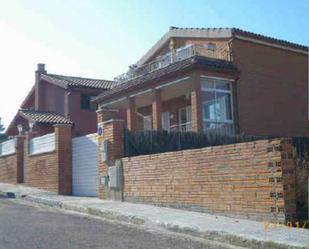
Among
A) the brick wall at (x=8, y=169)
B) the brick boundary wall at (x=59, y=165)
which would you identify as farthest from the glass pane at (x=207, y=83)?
the brick wall at (x=8, y=169)

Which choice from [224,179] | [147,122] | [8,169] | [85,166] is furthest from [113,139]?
[147,122]

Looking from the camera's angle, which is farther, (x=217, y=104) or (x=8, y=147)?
(x=8, y=147)

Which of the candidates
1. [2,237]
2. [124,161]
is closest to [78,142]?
[124,161]

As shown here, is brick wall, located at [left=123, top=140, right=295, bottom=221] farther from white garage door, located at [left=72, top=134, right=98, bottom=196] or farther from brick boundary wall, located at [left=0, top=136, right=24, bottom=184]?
brick boundary wall, located at [left=0, top=136, right=24, bottom=184]

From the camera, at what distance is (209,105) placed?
21203 mm

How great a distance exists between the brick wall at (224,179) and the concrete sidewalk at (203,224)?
29 cm

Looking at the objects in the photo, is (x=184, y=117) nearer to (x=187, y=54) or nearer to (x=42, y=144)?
(x=187, y=54)

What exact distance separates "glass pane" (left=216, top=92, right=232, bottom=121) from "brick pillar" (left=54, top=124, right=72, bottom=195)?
6.63m

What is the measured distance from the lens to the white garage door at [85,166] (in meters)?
16.5

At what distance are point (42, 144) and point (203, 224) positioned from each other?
12.1 m

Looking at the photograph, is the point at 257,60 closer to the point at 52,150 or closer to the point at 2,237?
the point at 52,150

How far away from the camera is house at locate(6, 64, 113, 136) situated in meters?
28.8

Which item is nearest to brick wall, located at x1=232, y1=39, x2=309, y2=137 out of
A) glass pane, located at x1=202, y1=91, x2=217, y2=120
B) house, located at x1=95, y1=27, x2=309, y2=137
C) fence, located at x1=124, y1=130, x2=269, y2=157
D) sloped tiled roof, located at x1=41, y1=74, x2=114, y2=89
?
house, located at x1=95, y1=27, x2=309, y2=137

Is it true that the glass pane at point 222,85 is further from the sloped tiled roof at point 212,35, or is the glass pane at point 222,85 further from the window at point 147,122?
the window at point 147,122
